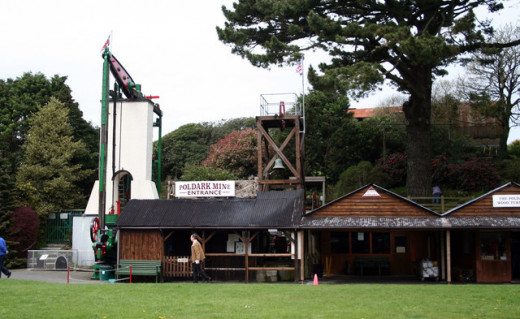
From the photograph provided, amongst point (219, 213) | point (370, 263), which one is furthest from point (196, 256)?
point (370, 263)

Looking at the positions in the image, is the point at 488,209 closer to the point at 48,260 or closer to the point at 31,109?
the point at 48,260

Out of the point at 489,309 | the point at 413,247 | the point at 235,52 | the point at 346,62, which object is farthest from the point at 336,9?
the point at 489,309

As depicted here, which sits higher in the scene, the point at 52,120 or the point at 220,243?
the point at 52,120

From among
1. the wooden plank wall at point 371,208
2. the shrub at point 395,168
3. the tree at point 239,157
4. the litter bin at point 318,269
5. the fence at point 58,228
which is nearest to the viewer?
the wooden plank wall at point 371,208

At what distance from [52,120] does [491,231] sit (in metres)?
29.0

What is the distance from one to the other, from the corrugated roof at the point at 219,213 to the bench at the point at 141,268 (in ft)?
4.63

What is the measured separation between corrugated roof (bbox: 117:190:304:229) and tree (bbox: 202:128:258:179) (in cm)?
2179

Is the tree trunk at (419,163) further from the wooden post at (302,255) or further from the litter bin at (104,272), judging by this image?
the litter bin at (104,272)

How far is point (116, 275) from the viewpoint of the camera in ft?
74.4

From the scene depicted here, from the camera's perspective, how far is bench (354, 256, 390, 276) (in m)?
24.5

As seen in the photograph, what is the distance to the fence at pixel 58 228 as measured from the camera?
34.7 m

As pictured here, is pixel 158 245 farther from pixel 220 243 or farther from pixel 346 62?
pixel 346 62

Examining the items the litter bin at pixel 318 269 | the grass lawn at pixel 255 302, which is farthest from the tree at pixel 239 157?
the grass lawn at pixel 255 302

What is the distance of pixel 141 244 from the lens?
22.8 m
